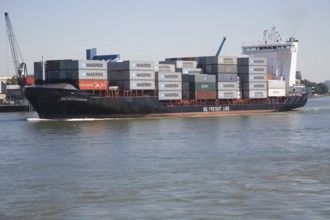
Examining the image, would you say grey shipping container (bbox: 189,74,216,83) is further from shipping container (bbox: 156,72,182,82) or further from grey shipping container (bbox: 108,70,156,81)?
grey shipping container (bbox: 108,70,156,81)

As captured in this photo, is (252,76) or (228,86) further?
Answer: (252,76)

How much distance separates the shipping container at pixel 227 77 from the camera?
62.7 meters

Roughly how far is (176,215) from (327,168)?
901 centimetres

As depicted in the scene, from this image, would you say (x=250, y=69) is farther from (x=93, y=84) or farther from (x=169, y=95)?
(x=93, y=84)

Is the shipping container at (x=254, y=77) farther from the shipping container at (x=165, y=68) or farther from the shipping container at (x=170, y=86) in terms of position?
the shipping container at (x=170, y=86)

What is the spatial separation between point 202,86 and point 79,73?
48.6 ft

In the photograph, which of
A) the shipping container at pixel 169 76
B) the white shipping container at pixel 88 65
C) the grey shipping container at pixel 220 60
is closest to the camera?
the white shipping container at pixel 88 65

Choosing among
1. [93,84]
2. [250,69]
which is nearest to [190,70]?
[250,69]

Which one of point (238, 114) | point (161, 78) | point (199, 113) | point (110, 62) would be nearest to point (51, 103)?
point (110, 62)

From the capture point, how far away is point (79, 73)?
5103 cm

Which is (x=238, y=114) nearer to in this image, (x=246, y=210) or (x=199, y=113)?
(x=199, y=113)

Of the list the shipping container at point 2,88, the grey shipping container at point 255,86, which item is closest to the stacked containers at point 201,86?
the grey shipping container at point 255,86

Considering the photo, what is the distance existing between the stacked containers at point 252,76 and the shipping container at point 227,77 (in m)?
2.15

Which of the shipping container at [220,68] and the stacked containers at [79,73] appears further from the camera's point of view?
the shipping container at [220,68]
